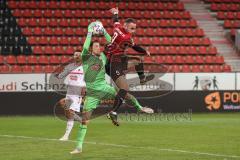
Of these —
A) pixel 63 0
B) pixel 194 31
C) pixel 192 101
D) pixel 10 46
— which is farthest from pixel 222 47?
pixel 10 46

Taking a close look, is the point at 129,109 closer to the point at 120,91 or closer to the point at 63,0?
the point at 63,0

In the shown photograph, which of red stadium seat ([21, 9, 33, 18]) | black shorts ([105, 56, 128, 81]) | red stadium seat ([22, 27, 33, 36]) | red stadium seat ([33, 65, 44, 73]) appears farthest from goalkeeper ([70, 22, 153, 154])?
red stadium seat ([21, 9, 33, 18])

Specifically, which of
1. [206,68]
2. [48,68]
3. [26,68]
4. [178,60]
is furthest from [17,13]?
[206,68]

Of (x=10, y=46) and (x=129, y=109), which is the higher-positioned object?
(x=10, y=46)

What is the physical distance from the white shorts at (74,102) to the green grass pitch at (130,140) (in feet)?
2.95

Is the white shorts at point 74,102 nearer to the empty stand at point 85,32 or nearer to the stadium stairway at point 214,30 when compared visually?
the empty stand at point 85,32

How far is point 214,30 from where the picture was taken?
115 feet

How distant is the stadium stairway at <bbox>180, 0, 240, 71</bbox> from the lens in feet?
108

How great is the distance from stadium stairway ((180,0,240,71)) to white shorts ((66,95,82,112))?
15769 millimetres

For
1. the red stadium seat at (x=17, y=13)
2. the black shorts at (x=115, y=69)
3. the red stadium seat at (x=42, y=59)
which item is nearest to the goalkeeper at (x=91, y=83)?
the black shorts at (x=115, y=69)

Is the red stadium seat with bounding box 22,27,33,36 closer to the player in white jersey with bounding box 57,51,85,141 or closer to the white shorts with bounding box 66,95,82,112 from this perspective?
the player in white jersey with bounding box 57,51,85,141

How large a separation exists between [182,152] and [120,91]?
221 centimetres

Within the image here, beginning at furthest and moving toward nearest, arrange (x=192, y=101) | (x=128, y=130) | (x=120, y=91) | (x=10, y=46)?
1. (x=10, y=46)
2. (x=192, y=101)
3. (x=128, y=130)
4. (x=120, y=91)

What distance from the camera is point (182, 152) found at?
43.4 feet
